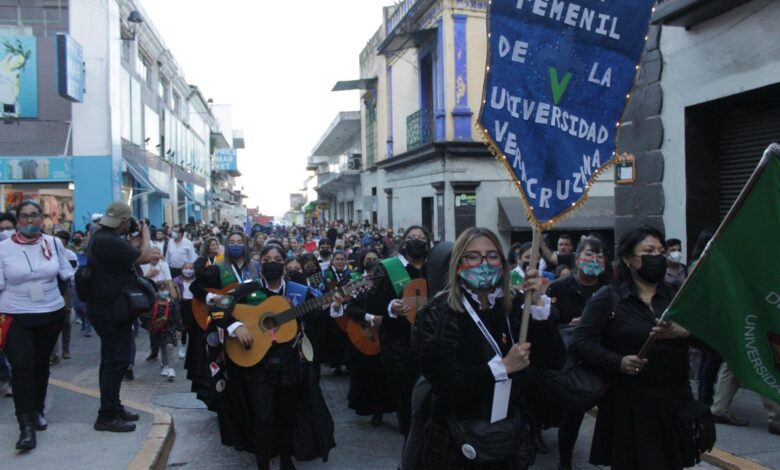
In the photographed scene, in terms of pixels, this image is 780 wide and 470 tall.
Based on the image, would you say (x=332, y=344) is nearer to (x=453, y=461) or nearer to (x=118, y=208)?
(x=118, y=208)

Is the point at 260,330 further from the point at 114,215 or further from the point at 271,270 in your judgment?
the point at 114,215

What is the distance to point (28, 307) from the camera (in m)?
5.45

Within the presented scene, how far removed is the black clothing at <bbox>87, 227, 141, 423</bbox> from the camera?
577 cm

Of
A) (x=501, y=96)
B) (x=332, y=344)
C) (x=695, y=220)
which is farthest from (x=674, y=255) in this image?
(x=501, y=96)

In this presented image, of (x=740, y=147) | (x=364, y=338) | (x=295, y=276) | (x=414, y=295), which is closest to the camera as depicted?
(x=414, y=295)

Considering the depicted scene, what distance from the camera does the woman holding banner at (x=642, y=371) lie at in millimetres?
3750

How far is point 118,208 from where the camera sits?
5.82 metres

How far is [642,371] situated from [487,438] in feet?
3.46

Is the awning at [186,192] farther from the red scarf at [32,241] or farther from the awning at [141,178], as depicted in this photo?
the red scarf at [32,241]

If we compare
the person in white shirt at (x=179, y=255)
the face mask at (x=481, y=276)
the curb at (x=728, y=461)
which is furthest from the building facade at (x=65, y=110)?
the face mask at (x=481, y=276)

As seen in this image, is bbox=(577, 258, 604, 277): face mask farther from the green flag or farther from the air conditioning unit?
the air conditioning unit

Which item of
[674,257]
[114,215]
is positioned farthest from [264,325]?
[674,257]

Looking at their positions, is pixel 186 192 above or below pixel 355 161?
below

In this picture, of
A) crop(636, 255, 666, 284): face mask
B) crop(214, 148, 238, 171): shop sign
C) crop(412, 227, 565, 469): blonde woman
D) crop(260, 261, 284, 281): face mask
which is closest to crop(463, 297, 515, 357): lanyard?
crop(412, 227, 565, 469): blonde woman
